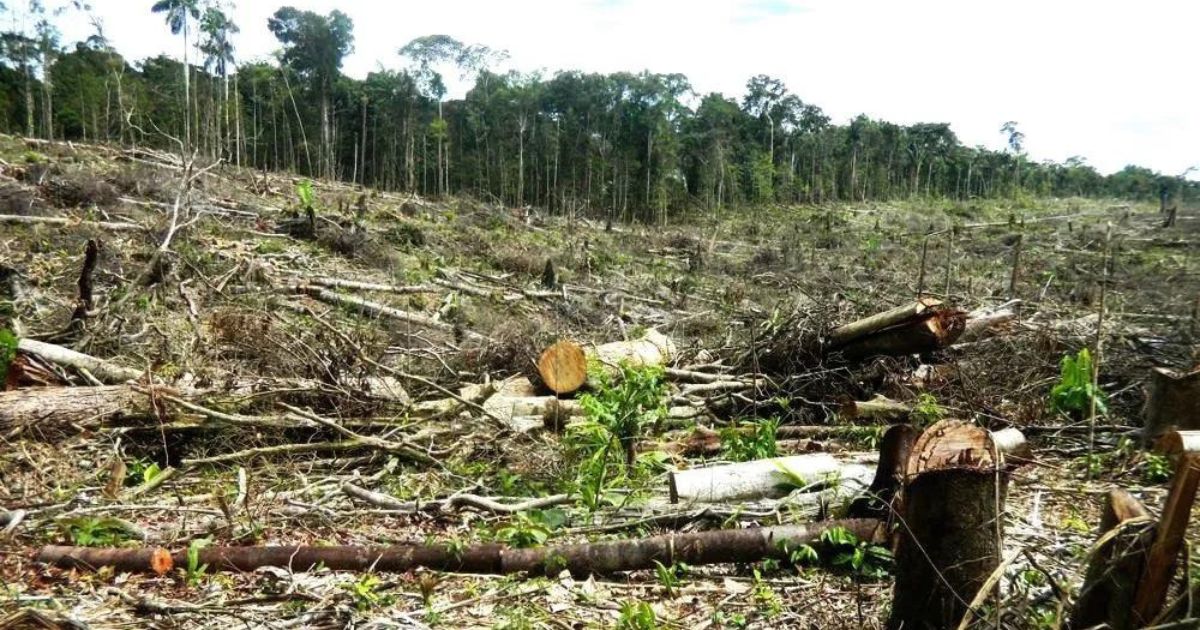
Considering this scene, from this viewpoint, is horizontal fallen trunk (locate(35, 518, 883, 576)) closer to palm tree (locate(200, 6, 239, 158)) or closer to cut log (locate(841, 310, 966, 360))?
cut log (locate(841, 310, 966, 360))

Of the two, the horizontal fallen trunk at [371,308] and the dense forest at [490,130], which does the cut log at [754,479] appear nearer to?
the horizontal fallen trunk at [371,308]

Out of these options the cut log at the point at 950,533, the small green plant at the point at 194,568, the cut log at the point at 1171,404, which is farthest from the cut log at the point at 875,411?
the small green plant at the point at 194,568

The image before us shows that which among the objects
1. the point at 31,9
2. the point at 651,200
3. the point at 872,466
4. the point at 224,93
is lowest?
the point at 872,466

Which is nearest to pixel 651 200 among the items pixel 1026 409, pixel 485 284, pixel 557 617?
pixel 485 284

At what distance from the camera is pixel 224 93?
4003 centimetres

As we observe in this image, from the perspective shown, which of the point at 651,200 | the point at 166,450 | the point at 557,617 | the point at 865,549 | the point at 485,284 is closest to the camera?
the point at 557,617

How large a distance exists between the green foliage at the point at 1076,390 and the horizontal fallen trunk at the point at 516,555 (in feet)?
12.0

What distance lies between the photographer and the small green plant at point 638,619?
9.83ft

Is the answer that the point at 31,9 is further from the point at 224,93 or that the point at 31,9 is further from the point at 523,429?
the point at 523,429

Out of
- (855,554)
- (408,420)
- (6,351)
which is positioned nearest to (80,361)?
(6,351)

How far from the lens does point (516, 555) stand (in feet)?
11.9

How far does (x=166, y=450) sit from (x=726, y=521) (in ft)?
13.4

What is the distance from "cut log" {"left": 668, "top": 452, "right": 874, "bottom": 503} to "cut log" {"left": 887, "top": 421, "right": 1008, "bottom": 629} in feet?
5.24

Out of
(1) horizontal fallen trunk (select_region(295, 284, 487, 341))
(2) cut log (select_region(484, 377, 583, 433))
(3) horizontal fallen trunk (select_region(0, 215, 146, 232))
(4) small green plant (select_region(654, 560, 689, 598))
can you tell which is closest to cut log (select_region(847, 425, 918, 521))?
(4) small green plant (select_region(654, 560, 689, 598))
